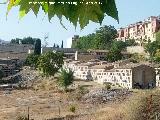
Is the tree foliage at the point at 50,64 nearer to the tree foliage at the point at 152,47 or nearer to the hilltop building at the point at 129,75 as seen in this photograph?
the hilltop building at the point at 129,75

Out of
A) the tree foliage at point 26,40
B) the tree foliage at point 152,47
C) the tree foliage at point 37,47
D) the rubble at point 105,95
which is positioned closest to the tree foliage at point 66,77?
the rubble at point 105,95

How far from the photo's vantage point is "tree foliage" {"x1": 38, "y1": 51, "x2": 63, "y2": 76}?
200 ft

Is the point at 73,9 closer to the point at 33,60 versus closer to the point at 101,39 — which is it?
the point at 33,60

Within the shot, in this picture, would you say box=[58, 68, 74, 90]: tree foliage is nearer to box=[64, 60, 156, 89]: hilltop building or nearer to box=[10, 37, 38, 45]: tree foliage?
box=[64, 60, 156, 89]: hilltop building

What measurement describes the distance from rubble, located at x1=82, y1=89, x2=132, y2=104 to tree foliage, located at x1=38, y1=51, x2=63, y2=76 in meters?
15.5

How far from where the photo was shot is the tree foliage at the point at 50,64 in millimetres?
60812

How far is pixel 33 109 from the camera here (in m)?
37.8

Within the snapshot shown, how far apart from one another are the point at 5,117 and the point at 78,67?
32.5m

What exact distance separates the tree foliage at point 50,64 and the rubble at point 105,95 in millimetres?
15527

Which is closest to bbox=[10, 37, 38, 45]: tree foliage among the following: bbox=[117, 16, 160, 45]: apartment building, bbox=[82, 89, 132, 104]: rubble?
bbox=[117, 16, 160, 45]: apartment building

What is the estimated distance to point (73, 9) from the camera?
133 centimetres

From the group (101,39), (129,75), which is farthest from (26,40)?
(129,75)

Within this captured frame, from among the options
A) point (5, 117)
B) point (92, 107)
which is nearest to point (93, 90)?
point (92, 107)

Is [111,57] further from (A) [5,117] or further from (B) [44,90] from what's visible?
(A) [5,117]
